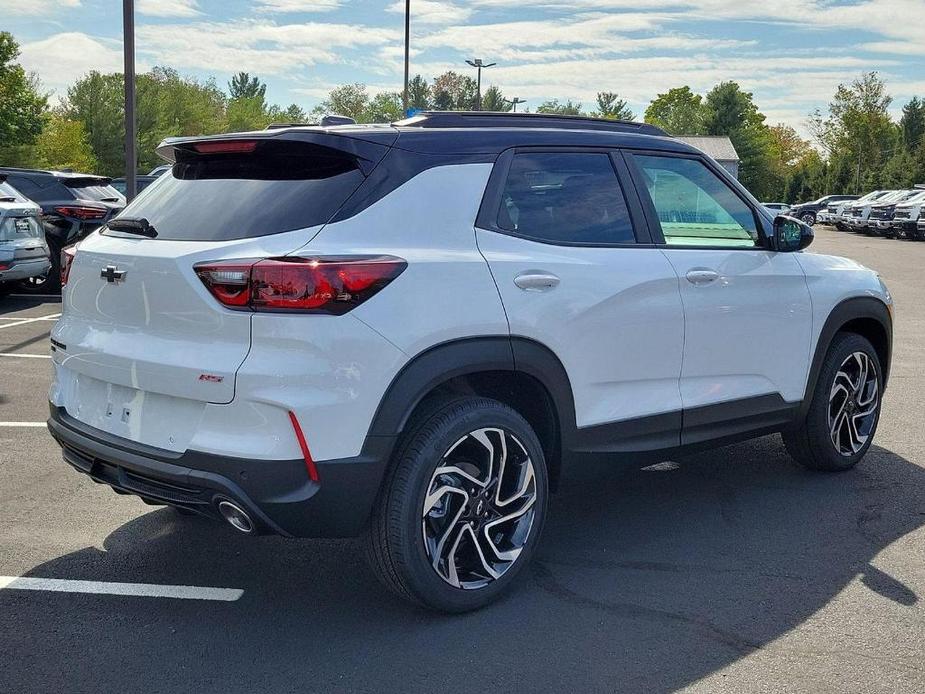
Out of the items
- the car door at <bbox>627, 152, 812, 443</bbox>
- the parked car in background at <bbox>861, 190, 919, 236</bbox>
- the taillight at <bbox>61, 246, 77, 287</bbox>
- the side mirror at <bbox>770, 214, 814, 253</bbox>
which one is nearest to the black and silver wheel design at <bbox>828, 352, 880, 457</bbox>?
the car door at <bbox>627, 152, 812, 443</bbox>

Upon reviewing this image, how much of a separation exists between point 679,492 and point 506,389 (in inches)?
68.0

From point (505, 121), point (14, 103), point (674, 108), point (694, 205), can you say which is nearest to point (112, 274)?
point (505, 121)

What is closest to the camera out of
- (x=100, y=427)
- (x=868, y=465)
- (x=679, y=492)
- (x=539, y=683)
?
(x=539, y=683)

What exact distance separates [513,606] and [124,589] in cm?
150

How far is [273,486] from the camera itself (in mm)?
3305

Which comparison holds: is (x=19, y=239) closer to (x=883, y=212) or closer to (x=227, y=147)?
(x=227, y=147)

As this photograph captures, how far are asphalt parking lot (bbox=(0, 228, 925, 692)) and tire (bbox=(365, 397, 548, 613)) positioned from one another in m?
0.16

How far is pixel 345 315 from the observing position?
10.9 ft

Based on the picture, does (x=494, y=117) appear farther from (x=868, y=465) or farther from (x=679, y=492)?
(x=868, y=465)

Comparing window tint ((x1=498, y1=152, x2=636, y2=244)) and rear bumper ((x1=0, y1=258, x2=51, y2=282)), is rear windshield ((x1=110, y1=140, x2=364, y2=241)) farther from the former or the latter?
rear bumper ((x1=0, y1=258, x2=51, y2=282))

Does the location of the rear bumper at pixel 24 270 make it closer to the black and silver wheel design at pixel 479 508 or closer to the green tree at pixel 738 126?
the black and silver wheel design at pixel 479 508

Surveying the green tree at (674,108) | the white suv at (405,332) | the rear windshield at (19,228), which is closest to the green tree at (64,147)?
the rear windshield at (19,228)

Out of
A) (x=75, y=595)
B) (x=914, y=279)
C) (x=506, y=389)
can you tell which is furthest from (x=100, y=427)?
(x=914, y=279)

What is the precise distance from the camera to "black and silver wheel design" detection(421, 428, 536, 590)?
3689mm
